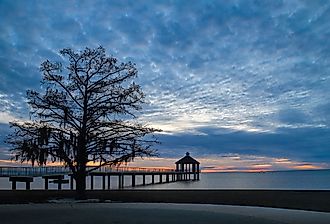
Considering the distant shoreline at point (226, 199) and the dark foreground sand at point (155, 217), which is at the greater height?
the dark foreground sand at point (155, 217)

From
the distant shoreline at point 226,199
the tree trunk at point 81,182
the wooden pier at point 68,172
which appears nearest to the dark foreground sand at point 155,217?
the distant shoreline at point 226,199

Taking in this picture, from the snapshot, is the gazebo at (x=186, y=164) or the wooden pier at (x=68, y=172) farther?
the gazebo at (x=186, y=164)

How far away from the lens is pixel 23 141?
21172mm

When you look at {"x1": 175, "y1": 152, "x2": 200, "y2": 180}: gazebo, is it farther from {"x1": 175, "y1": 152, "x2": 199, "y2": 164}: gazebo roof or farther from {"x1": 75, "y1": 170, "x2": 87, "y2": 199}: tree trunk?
{"x1": 75, "y1": 170, "x2": 87, "y2": 199}: tree trunk

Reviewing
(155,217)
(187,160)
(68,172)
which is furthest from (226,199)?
(187,160)

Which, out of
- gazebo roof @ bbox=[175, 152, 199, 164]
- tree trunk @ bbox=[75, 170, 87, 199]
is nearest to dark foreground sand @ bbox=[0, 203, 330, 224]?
tree trunk @ bbox=[75, 170, 87, 199]

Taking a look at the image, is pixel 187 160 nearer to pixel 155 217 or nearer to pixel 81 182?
pixel 81 182

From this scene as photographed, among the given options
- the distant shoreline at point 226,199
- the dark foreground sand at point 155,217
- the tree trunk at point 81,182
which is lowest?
the distant shoreline at point 226,199

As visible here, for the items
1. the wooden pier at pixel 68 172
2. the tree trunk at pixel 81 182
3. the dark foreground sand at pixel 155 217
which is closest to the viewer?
the dark foreground sand at pixel 155 217

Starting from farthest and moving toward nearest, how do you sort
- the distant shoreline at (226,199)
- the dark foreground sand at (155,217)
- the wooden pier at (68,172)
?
1. the wooden pier at (68,172)
2. the distant shoreline at (226,199)
3. the dark foreground sand at (155,217)

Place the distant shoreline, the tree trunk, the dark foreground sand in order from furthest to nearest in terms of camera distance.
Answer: the tree trunk → the distant shoreline → the dark foreground sand

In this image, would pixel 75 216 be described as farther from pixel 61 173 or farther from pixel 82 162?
pixel 61 173

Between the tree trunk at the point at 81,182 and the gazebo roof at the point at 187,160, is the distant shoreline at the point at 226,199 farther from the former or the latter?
the gazebo roof at the point at 187,160

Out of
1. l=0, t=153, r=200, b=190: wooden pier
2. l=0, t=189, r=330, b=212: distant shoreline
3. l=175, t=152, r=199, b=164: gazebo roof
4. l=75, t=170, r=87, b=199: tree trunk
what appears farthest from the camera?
l=175, t=152, r=199, b=164: gazebo roof
